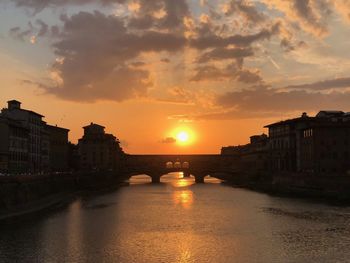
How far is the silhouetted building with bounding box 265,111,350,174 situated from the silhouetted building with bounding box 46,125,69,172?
2681 inches

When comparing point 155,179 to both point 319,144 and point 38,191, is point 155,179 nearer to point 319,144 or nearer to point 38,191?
point 319,144

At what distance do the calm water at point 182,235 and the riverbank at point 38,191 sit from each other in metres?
3.78

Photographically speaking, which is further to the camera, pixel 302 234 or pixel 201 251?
pixel 302 234

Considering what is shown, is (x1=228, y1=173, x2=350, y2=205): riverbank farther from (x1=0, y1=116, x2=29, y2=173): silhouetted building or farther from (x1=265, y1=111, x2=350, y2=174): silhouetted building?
(x1=0, y1=116, x2=29, y2=173): silhouetted building

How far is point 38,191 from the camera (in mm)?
89500

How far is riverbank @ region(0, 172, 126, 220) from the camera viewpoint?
231ft

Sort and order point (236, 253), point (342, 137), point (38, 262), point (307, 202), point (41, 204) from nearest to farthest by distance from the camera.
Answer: point (38, 262) → point (236, 253) → point (41, 204) → point (307, 202) → point (342, 137)

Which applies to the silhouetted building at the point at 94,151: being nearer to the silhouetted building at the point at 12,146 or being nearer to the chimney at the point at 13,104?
the chimney at the point at 13,104

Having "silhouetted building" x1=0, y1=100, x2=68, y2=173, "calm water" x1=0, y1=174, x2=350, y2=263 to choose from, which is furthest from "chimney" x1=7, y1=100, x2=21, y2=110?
"calm water" x1=0, y1=174, x2=350, y2=263

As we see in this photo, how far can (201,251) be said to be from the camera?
48406mm

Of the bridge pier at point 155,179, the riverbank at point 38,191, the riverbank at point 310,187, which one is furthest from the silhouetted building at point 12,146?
the bridge pier at point 155,179

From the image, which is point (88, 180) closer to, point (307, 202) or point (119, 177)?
point (119, 177)

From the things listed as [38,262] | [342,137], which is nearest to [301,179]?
[342,137]

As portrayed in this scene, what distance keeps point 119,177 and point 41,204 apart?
101 meters
